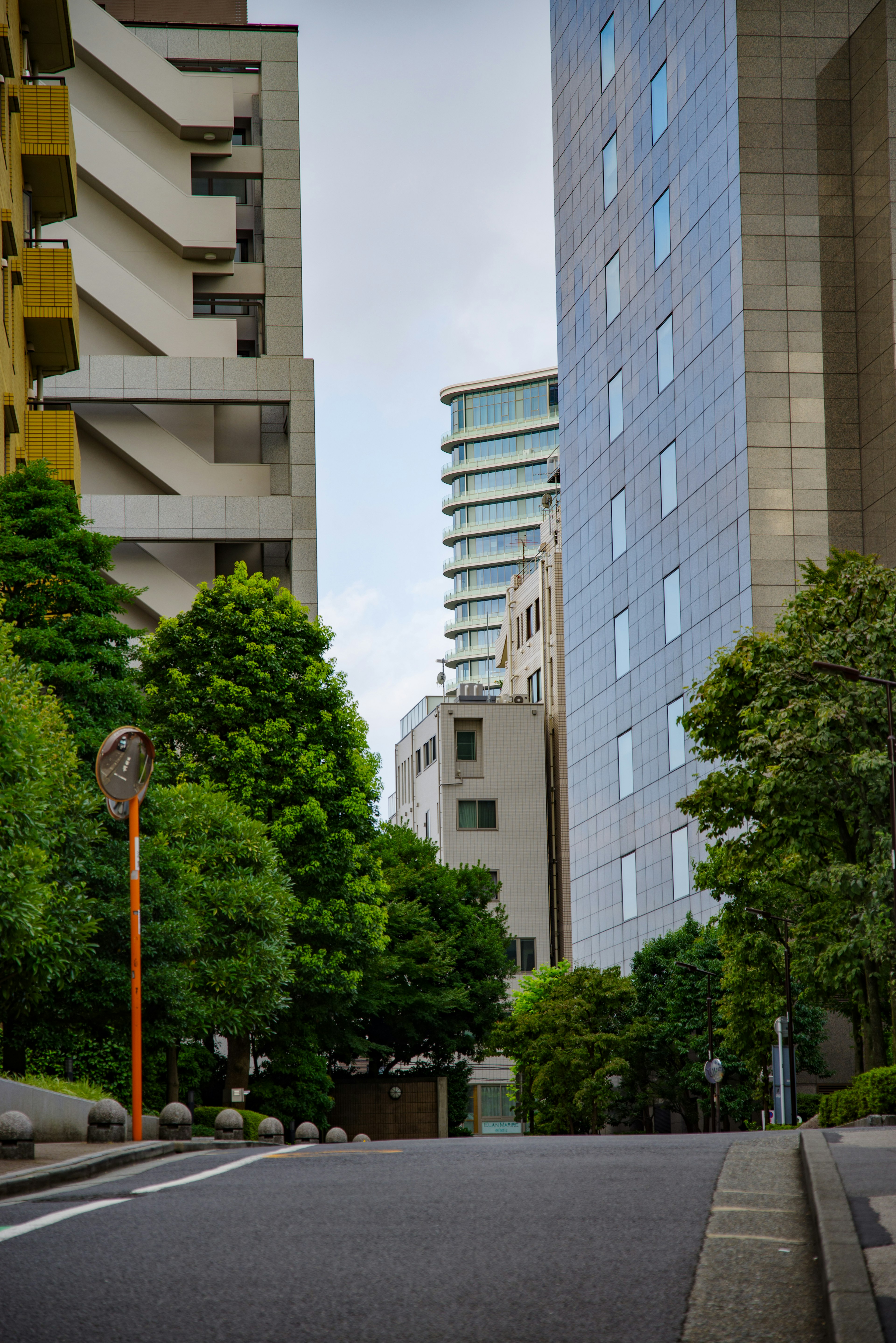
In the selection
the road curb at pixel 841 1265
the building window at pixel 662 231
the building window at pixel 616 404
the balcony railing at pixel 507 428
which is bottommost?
the road curb at pixel 841 1265

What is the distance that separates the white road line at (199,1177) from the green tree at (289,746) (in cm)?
2343

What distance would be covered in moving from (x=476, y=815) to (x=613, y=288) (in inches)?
1502

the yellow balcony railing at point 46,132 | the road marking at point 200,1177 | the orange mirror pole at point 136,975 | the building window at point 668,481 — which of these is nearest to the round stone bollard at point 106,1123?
the orange mirror pole at point 136,975

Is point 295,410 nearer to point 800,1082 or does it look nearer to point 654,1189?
point 800,1082

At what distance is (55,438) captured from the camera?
1656 inches

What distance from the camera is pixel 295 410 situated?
64.2 m

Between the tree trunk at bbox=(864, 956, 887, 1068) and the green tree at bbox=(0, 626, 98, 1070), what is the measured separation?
14.7 metres

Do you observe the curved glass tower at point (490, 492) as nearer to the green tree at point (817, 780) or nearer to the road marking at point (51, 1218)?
the green tree at point (817, 780)

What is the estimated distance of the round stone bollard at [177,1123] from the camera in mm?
20688

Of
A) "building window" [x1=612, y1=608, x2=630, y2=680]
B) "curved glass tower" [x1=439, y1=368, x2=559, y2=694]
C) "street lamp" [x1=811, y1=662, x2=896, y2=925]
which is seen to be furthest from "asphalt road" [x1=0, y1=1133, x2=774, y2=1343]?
"curved glass tower" [x1=439, y1=368, x2=559, y2=694]

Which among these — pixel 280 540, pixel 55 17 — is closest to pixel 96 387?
pixel 280 540

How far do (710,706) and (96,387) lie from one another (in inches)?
1426

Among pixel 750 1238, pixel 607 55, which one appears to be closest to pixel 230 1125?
pixel 750 1238

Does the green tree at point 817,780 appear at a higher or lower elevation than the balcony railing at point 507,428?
lower
